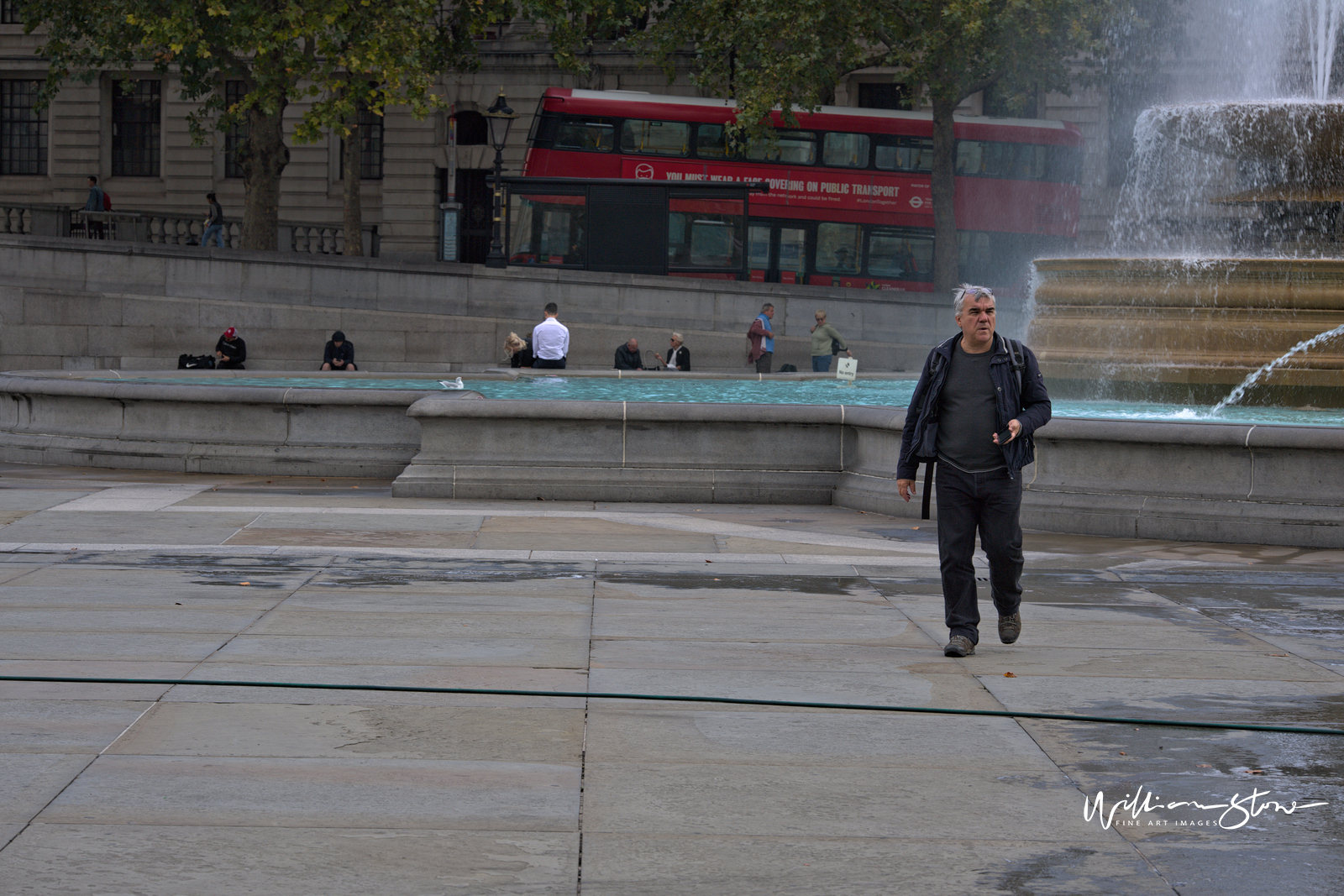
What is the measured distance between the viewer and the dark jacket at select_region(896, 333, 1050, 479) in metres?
6.62

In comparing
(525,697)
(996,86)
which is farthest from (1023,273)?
(525,697)

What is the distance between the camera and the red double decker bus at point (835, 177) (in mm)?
32188

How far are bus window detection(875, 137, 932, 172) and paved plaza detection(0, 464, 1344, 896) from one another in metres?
25.2

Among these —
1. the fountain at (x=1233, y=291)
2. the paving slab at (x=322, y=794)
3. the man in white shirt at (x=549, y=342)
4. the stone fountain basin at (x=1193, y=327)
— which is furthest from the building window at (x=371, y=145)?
the paving slab at (x=322, y=794)

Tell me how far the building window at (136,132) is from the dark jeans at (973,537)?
45577mm

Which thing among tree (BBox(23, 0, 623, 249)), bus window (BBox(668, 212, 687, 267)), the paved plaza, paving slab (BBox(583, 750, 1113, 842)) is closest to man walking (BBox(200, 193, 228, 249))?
tree (BBox(23, 0, 623, 249))

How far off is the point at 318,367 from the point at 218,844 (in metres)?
26.6

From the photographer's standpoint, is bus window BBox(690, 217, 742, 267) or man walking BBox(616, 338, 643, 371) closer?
man walking BBox(616, 338, 643, 371)

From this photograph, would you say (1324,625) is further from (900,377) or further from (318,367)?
(318,367)

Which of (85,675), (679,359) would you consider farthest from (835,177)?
(85,675)

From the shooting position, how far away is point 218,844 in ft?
12.6

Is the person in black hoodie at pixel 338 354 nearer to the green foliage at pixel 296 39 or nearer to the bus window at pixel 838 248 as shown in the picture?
the green foliage at pixel 296 39

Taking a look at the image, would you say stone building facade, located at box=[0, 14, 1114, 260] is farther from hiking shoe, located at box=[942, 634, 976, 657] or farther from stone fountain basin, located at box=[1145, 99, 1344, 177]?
hiking shoe, located at box=[942, 634, 976, 657]

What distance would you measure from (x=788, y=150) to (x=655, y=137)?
3.03 m
